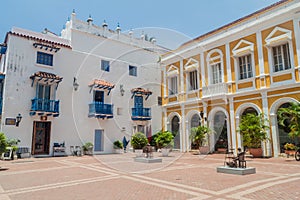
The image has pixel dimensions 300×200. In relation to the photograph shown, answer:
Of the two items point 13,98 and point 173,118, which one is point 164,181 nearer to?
point 13,98

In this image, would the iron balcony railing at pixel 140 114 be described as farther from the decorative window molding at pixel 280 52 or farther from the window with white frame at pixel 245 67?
the decorative window molding at pixel 280 52

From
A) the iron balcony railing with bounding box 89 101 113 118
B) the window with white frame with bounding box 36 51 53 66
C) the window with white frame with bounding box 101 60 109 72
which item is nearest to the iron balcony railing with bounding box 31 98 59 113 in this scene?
the iron balcony railing with bounding box 89 101 113 118

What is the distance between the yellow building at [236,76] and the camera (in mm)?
13688

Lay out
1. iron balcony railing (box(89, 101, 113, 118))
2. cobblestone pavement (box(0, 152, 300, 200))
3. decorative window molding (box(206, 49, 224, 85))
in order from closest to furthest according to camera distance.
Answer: cobblestone pavement (box(0, 152, 300, 200)) → decorative window molding (box(206, 49, 224, 85)) → iron balcony railing (box(89, 101, 113, 118))


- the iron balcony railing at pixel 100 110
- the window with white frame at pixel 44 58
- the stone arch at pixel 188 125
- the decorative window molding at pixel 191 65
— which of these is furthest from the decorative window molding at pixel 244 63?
the window with white frame at pixel 44 58

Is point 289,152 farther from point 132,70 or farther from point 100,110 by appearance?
point 132,70

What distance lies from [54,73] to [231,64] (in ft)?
40.8

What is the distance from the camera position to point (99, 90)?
1902 centimetres

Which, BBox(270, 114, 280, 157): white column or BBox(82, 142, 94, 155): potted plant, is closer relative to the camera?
BBox(270, 114, 280, 157): white column

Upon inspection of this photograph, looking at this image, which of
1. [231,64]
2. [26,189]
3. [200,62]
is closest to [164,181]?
[26,189]

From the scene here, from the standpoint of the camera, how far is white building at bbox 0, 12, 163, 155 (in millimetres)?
15586

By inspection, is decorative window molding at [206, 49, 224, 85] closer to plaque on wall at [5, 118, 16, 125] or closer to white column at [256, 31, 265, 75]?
white column at [256, 31, 265, 75]

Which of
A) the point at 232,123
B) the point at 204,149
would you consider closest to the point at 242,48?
the point at 232,123

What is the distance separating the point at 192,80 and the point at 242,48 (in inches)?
190
